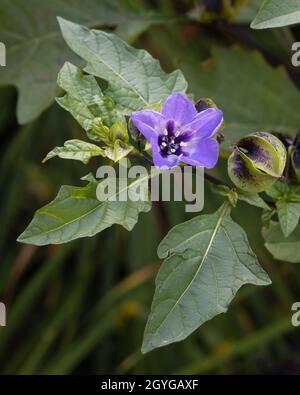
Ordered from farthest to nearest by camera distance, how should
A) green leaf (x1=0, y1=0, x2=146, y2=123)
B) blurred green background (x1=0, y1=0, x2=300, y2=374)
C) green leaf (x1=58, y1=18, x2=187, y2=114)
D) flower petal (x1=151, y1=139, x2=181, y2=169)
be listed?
1. blurred green background (x1=0, y1=0, x2=300, y2=374)
2. green leaf (x1=0, y1=0, x2=146, y2=123)
3. green leaf (x1=58, y1=18, x2=187, y2=114)
4. flower petal (x1=151, y1=139, x2=181, y2=169)

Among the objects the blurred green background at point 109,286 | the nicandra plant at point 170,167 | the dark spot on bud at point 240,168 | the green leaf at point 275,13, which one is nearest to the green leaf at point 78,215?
the nicandra plant at point 170,167

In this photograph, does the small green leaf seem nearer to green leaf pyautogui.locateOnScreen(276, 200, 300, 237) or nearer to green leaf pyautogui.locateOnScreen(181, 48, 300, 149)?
green leaf pyautogui.locateOnScreen(276, 200, 300, 237)

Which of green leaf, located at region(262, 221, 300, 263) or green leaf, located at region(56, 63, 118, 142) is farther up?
green leaf, located at region(56, 63, 118, 142)

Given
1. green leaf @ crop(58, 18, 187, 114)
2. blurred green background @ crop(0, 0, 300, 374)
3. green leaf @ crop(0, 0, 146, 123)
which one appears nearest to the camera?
green leaf @ crop(58, 18, 187, 114)

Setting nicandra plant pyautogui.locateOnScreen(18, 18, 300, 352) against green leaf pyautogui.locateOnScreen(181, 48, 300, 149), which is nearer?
nicandra plant pyautogui.locateOnScreen(18, 18, 300, 352)

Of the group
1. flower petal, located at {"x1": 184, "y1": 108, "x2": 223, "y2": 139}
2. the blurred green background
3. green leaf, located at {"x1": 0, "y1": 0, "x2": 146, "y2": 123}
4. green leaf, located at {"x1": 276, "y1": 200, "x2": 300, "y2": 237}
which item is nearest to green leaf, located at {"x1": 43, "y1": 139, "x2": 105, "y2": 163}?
flower petal, located at {"x1": 184, "y1": 108, "x2": 223, "y2": 139}

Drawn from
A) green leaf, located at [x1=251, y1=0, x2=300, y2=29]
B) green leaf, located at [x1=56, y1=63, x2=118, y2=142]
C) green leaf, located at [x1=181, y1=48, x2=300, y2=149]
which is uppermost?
green leaf, located at [x1=251, y1=0, x2=300, y2=29]
